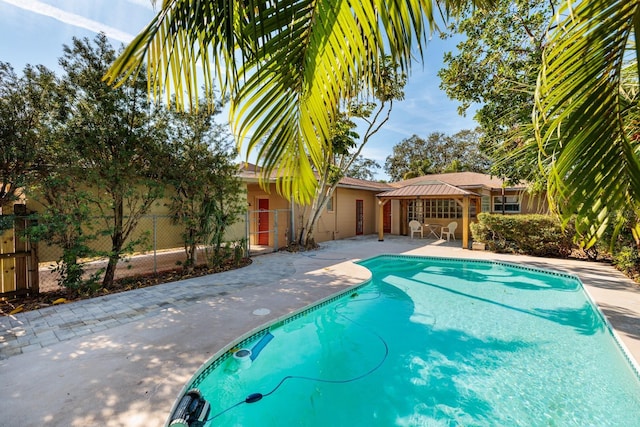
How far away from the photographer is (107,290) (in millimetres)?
Result: 6516

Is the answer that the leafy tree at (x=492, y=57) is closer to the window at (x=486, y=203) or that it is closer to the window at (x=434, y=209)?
the window at (x=434, y=209)

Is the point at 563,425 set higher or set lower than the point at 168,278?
lower

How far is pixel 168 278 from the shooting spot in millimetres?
7609

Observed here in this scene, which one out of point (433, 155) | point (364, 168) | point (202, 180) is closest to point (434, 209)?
point (202, 180)

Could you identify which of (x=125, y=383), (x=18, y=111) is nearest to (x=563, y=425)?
(x=125, y=383)

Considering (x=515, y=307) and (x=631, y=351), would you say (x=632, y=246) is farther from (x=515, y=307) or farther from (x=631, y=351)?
(x=631, y=351)

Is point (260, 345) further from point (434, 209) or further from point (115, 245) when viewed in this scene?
point (434, 209)

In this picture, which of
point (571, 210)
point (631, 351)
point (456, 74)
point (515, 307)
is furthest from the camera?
point (456, 74)

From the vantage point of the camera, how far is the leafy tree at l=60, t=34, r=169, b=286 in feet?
19.1

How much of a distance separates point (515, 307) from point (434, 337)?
8.60 feet

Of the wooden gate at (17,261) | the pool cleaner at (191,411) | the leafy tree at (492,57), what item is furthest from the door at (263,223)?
the pool cleaner at (191,411)

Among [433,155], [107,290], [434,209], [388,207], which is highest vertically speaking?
[433,155]

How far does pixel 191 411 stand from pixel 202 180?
6.15 metres

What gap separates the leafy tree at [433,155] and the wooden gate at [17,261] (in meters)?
33.4
